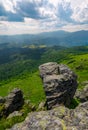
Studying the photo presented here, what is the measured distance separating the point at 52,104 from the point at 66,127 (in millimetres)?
45413

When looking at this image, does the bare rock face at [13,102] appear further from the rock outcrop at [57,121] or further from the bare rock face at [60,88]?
the rock outcrop at [57,121]

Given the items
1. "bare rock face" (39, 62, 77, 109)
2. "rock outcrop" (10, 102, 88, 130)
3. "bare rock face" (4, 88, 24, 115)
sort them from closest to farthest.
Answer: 1. "rock outcrop" (10, 102, 88, 130)
2. "bare rock face" (39, 62, 77, 109)
3. "bare rock face" (4, 88, 24, 115)

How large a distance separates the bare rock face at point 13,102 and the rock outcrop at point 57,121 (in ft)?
236

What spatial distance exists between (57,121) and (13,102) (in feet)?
253

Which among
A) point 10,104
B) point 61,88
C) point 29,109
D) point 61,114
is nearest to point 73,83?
point 61,88

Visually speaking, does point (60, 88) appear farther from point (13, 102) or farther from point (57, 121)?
point (57, 121)

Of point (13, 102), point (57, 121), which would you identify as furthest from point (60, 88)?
point (57, 121)

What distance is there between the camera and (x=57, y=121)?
2864 centimetres

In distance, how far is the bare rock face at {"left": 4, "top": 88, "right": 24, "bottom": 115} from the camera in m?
102

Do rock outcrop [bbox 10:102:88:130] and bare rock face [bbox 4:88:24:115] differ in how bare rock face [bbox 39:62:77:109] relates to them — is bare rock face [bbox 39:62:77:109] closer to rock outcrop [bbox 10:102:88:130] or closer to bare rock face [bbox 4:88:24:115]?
bare rock face [bbox 4:88:24:115]

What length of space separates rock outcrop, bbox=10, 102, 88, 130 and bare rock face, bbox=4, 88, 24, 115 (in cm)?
7183

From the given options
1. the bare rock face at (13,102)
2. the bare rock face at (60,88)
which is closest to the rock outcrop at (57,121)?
the bare rock face at (60,88)

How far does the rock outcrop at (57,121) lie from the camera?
2795cm

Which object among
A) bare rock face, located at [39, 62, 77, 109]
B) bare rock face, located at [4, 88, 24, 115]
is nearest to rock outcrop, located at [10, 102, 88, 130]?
bare rock face, located at [39, 62, 77, 109]
